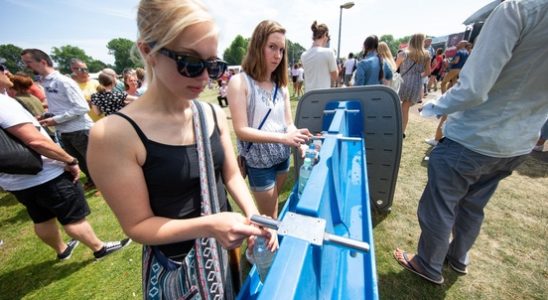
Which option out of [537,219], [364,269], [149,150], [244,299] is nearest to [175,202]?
[149,150]

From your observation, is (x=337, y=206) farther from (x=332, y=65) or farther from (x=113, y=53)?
(x=113, y=53)

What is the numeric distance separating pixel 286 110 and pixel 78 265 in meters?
3.03

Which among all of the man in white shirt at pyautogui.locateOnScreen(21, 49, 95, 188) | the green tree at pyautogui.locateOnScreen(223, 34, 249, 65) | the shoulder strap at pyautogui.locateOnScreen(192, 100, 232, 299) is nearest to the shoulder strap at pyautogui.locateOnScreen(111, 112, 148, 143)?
the shoulder strap at pyautogui.locateOnScreen(192, 100, 232, 299)

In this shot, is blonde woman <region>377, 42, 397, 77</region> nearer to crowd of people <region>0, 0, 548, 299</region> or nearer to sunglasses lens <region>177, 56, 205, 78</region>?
crowd of people <region>0, 0, 548, 299</region>

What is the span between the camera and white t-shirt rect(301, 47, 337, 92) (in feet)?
13.7

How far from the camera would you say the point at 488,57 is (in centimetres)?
134

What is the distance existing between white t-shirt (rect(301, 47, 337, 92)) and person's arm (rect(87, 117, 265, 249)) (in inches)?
150

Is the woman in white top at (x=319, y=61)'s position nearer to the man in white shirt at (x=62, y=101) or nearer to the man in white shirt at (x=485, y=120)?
the man in white shirt at (x=485, y=120)

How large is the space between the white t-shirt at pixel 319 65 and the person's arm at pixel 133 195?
3812mm

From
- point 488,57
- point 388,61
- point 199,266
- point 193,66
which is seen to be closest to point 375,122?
point 488,57

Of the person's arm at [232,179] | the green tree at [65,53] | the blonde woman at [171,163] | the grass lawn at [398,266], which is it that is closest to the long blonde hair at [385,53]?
the grass lawn at [398,266]

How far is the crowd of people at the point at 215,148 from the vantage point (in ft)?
2.84

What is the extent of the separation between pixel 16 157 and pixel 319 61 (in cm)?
417

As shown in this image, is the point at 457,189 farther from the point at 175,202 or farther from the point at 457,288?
the point at 175,202
